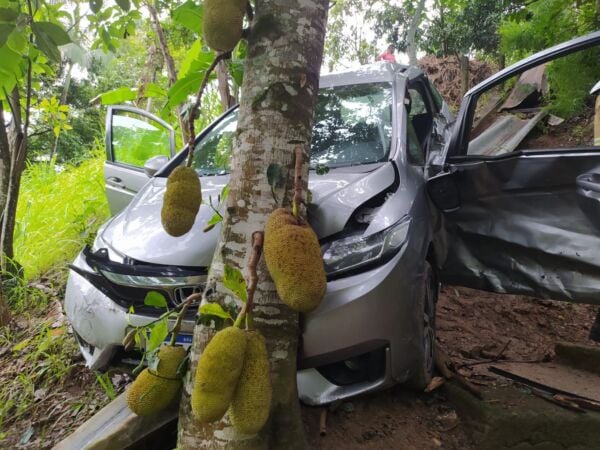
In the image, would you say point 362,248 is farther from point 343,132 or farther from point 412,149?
point 343,132

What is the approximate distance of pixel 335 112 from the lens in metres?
2.96

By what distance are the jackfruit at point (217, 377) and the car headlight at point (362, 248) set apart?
34.1 inches

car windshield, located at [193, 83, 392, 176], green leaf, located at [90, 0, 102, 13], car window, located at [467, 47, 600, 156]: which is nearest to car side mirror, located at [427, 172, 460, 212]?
car windshield, located at [193, 83, 392, 176]

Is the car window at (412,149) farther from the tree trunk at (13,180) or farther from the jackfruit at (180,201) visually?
the tree trunk at (13,180)

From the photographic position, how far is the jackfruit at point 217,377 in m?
1.00

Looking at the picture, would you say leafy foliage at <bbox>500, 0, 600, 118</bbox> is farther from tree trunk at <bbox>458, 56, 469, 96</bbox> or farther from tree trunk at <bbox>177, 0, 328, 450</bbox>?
tree trunk at <bbox>177, 0, 328, 450</bbox>

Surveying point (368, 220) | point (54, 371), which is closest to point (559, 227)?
point (368, 220)

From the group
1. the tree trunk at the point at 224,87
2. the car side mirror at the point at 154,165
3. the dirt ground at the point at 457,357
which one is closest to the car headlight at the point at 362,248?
the dirt ground at the point at 457,357

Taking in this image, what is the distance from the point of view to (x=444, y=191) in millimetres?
2375

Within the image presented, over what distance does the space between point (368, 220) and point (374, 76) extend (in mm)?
1506

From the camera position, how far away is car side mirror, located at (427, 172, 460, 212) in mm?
2348

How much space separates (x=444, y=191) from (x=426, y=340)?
785 millimetres

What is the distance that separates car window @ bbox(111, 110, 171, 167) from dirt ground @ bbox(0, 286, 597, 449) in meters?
1.53

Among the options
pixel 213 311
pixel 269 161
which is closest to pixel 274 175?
pixel 269 161
